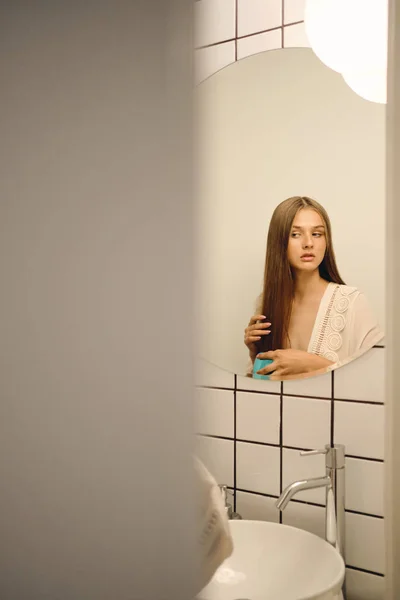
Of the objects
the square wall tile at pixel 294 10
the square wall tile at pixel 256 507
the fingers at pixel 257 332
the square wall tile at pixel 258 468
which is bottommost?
the square wall tile at pixel 256 507

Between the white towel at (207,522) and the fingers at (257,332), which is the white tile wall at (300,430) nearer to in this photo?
the fingers at (257,332)

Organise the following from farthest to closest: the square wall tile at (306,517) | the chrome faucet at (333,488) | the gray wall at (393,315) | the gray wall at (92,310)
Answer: the square wall tile at (306,517), the chrome faucet at (333,488), the gray wall at (393,315), the gray wall at (92,310)


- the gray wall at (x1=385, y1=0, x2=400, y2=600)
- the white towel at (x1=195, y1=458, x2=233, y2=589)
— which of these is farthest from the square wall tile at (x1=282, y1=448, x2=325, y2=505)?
the white towel at (x1=195, y1=458, x2=233, y2=589)

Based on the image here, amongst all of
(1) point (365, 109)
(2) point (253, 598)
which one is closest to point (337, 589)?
(2) point (253, 598)

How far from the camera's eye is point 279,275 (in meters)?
0.92

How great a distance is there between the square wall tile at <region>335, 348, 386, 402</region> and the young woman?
0.05 feet

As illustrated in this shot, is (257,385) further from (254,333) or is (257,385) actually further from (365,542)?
(365,542)

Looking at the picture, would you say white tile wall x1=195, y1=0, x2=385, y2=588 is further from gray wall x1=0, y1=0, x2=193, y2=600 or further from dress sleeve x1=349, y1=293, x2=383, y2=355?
gray wall x1=0, y1=0, x2=193, y2=600

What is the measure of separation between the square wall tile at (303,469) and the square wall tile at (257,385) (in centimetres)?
10

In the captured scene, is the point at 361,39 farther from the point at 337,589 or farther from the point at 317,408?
→ the point at 337,589

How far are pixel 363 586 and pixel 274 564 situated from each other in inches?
5.6

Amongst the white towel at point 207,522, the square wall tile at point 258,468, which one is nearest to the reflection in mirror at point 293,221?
the square wall tile at point 258,468

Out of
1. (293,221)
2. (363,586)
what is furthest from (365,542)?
(293,221)

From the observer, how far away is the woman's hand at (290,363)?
34.4 inches
